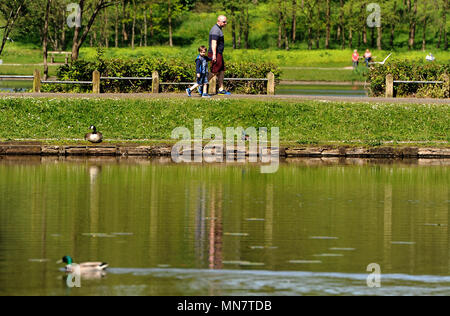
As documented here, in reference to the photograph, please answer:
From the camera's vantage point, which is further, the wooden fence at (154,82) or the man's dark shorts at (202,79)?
the wooden fence at (154,82)

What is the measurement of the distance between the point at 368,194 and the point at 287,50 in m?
70.7

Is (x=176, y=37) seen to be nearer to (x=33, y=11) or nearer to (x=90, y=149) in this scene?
(x=33, y=11)

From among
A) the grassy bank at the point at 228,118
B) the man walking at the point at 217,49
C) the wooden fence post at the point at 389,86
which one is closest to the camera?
the grassy bank at the point at 228,118

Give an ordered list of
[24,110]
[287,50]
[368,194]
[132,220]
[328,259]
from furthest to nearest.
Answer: [287,50], [24,110], [368,194], [132,220], [328,259]

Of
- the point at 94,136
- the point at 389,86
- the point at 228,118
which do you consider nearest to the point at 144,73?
the point at 228,118

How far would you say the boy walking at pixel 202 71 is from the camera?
34.9 m

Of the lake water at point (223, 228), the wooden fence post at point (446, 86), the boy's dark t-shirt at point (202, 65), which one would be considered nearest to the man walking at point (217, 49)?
the boy's dark t-shirt at point (202, 65)

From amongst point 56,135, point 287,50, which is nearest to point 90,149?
point 56,135

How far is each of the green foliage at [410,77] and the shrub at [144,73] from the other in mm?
4298

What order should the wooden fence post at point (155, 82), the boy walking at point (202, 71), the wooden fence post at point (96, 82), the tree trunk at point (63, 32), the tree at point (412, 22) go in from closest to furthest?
the boy walking at point (202, 71), the wooden fence post at point (96, 82), the wooden fence post at point (155, 82), the tree at point (412, 22), the tree trunk at point (63, 32)

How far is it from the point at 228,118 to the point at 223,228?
16412mm

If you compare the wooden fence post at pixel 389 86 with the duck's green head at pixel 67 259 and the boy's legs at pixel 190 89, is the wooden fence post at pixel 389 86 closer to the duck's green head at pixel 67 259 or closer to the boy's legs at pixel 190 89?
the boy's legs at pixel 190 89

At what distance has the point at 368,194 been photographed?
23453 millimetres

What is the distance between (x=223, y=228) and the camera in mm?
18266
